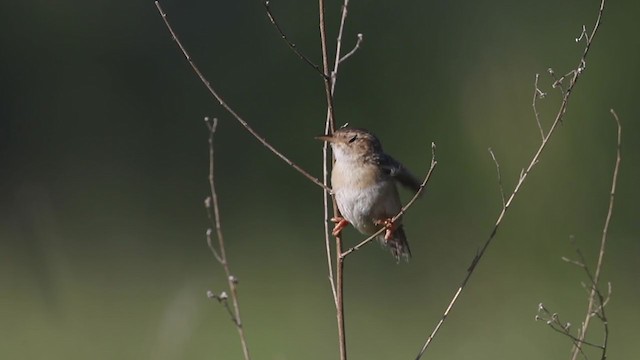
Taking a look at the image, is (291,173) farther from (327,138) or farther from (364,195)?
(327,138)

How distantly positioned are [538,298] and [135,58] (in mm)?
3591

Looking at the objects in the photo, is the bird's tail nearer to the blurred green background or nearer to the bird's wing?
the bird's wing

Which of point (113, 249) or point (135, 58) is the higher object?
point (135, 58)

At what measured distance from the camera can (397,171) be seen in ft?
17.2

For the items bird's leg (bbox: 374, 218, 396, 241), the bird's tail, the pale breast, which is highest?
the pale breast

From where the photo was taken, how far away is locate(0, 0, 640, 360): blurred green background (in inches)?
361

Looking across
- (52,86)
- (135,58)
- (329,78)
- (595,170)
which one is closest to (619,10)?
(595,170)

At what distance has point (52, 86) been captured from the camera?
11.2 m

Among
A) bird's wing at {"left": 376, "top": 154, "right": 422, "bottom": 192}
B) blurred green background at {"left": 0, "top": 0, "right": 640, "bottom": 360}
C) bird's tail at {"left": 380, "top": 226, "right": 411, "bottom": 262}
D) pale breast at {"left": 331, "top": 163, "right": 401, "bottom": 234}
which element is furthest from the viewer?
blurred green background at {"left": 0, "top": 0, "right": 640, "bottom": 360}

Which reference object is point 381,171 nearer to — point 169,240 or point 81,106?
point 169,240

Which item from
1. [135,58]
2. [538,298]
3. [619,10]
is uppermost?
[135,58]

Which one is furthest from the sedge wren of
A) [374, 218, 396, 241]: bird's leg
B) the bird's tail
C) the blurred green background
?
the blurred green background

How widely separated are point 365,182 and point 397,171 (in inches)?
6.1

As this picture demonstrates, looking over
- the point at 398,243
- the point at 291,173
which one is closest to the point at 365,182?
the point at 398,243
